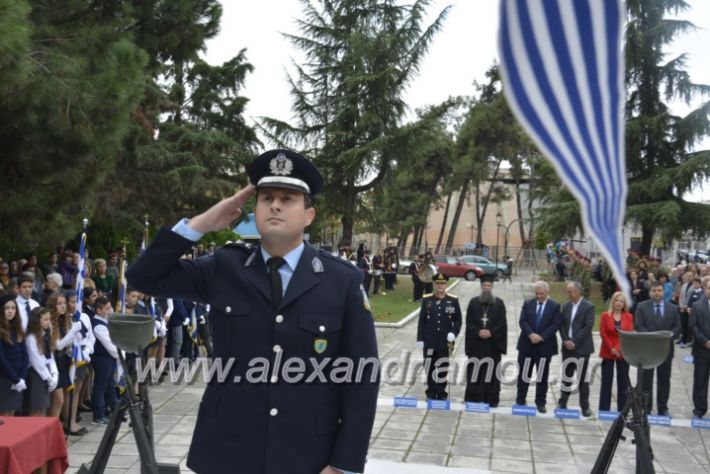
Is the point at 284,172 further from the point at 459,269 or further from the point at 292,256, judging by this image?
the point at 459,269

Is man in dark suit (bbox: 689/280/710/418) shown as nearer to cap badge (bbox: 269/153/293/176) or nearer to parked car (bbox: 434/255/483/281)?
cap badge (bbox: 269/153/293/176)

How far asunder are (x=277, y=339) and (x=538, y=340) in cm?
734

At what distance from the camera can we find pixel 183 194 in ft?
71.2

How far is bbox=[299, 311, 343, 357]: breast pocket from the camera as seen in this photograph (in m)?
2.86

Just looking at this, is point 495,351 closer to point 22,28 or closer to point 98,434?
point 98,434

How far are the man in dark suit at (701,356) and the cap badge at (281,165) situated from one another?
823cm

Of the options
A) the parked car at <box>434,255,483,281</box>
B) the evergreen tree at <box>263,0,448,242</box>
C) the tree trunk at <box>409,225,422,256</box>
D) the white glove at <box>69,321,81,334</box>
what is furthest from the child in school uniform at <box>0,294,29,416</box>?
the tree trunk at <box>409,225,422,256</box>

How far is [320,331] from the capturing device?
113 inches

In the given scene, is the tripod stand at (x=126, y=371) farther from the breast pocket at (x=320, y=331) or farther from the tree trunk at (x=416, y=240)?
the tree trunk at (x=416, y=240)

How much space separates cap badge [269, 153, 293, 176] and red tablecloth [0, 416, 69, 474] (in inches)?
119

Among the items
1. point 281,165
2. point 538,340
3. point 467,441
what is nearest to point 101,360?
point 467,441

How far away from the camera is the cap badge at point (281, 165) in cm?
291

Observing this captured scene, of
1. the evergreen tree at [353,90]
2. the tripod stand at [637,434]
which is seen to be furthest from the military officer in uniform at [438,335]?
the evergreen tree at [353,90]

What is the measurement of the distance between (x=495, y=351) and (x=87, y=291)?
18.3ft
